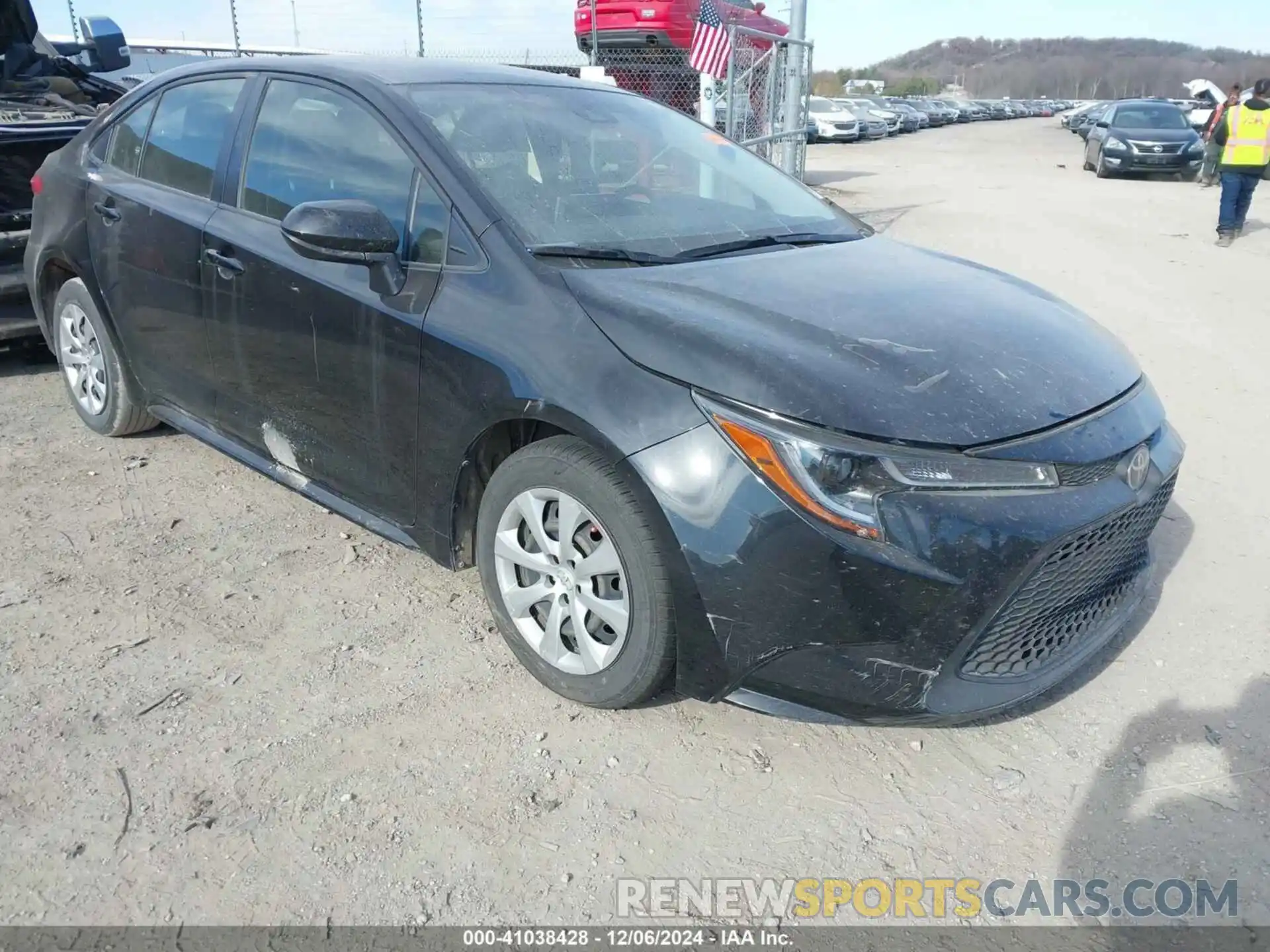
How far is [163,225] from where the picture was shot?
369 centimetres

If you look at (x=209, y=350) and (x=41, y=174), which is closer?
(x=209, y=350)

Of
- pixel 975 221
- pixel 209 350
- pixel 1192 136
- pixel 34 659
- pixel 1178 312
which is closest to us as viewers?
pixel 34 659

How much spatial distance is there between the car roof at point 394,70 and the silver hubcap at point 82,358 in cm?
131

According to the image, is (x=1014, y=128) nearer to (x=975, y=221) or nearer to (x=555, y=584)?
(x=975, y=221)

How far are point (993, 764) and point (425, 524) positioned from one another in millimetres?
1766

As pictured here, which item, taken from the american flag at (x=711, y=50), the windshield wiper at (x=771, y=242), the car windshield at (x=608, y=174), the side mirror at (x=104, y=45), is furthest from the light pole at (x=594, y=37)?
the windshield wiper at (x=771, y=242)

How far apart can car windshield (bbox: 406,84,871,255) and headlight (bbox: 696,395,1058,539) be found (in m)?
0.92

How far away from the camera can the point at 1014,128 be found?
167ft

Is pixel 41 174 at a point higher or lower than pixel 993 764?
higher

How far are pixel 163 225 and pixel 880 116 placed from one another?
126 ft

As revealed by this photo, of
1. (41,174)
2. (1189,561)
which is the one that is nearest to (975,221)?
(1189,561)

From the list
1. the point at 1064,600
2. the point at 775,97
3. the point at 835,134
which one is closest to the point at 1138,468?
the point at 1064,600

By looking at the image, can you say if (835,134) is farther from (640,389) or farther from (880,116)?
(640,389)

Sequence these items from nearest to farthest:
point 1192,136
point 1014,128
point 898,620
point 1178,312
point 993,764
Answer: point 898,620
point 993,764
point 1178,312
point 1192,136
point 1014,128
